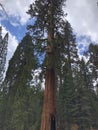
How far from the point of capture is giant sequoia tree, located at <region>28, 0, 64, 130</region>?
57.9 feet

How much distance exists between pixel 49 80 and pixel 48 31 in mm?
4090

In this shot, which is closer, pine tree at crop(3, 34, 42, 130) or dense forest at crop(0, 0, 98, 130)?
dense forest at crop(0, 0, 98, 130)

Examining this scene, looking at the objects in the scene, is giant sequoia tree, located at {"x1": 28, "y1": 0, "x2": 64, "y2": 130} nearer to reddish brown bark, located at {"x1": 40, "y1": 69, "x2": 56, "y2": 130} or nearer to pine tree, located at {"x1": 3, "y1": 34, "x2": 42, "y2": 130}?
reddish brown bark, located at {"x1": 40, "y1": 69, "x2": 56, "y2": 130}

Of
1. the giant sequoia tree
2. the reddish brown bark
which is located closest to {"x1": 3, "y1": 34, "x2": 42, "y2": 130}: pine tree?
the giant sequoia tree

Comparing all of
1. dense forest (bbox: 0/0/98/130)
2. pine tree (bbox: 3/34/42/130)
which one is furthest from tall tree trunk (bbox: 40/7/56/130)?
pine tree (bbox: 3/34/42/130)

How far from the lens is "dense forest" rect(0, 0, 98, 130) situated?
62.6ft

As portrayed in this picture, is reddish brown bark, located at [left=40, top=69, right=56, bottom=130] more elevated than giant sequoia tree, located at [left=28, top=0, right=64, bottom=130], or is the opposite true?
giant sequoia tree, located at [left=28, top=0, right=64, bottom=130]

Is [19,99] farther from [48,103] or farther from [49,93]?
[48,103]

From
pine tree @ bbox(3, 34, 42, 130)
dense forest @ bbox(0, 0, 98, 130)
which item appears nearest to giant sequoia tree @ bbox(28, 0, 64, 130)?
dense forest @ bbox(0, 0, 98, 130)

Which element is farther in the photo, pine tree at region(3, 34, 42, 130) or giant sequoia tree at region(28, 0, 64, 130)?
pine tree at region(3, 34, 42, 130)

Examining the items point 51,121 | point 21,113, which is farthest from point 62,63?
point 21,113

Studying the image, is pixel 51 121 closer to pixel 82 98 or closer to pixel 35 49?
pixel 35 49

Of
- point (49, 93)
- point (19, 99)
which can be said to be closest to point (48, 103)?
point (49, 93)

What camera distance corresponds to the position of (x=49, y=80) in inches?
727
